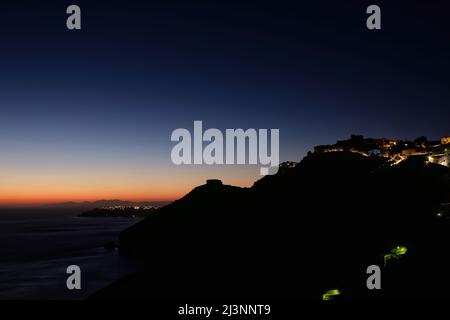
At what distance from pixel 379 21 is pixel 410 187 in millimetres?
22884

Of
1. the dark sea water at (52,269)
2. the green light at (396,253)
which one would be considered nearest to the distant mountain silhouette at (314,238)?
the green light at (396,253)

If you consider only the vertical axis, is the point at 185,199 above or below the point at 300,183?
below

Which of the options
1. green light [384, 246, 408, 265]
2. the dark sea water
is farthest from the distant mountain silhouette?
the dark sea water

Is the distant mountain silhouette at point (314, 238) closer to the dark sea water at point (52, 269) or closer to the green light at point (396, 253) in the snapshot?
the green light at point (396, 253)

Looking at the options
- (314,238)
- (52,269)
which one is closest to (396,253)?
(314,238)

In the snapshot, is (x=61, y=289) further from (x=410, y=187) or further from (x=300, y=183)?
(x=410, y=187)

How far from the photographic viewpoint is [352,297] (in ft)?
71.2

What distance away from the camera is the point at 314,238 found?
4041 centimetres

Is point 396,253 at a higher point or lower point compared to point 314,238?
higher

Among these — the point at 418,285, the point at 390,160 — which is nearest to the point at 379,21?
the point at 418,285

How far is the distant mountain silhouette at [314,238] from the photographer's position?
2516cm

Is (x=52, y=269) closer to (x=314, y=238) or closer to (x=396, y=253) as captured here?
(x=314, y=238)

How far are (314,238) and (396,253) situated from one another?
50.4ft
